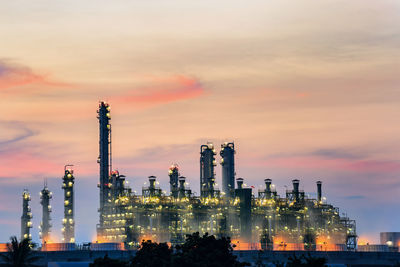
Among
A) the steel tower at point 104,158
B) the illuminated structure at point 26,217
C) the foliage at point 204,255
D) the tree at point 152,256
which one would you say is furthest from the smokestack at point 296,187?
the foliage at point 204,255

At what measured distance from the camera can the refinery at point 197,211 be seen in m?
157

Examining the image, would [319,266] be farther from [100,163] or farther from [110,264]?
[100,163]

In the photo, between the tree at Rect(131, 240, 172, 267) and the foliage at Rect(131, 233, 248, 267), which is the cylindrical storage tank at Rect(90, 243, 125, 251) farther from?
the foliage at Rect(131, 233, 248, 267)

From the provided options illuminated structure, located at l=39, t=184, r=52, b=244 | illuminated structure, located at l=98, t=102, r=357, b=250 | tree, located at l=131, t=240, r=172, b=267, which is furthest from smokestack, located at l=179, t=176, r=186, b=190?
tree, located at l=131, t=240, r=172, b=267

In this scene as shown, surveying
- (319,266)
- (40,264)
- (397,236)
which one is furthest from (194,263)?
(397,236)

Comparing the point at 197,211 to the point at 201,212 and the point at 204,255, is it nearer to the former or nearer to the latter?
the point at 201,212

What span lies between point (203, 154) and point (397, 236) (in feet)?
145

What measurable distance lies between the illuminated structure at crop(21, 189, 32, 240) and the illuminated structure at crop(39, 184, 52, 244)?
5.10 m

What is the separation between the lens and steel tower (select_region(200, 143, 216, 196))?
16625cm

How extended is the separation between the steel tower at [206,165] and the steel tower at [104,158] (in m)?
18.9

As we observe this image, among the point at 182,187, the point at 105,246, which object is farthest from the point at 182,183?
the point at 105,246

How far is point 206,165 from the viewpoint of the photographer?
6604 inches

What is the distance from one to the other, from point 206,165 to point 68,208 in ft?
95.6

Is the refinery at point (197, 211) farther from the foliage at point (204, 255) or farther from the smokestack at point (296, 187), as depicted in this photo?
the foliage at point (204, 255)
